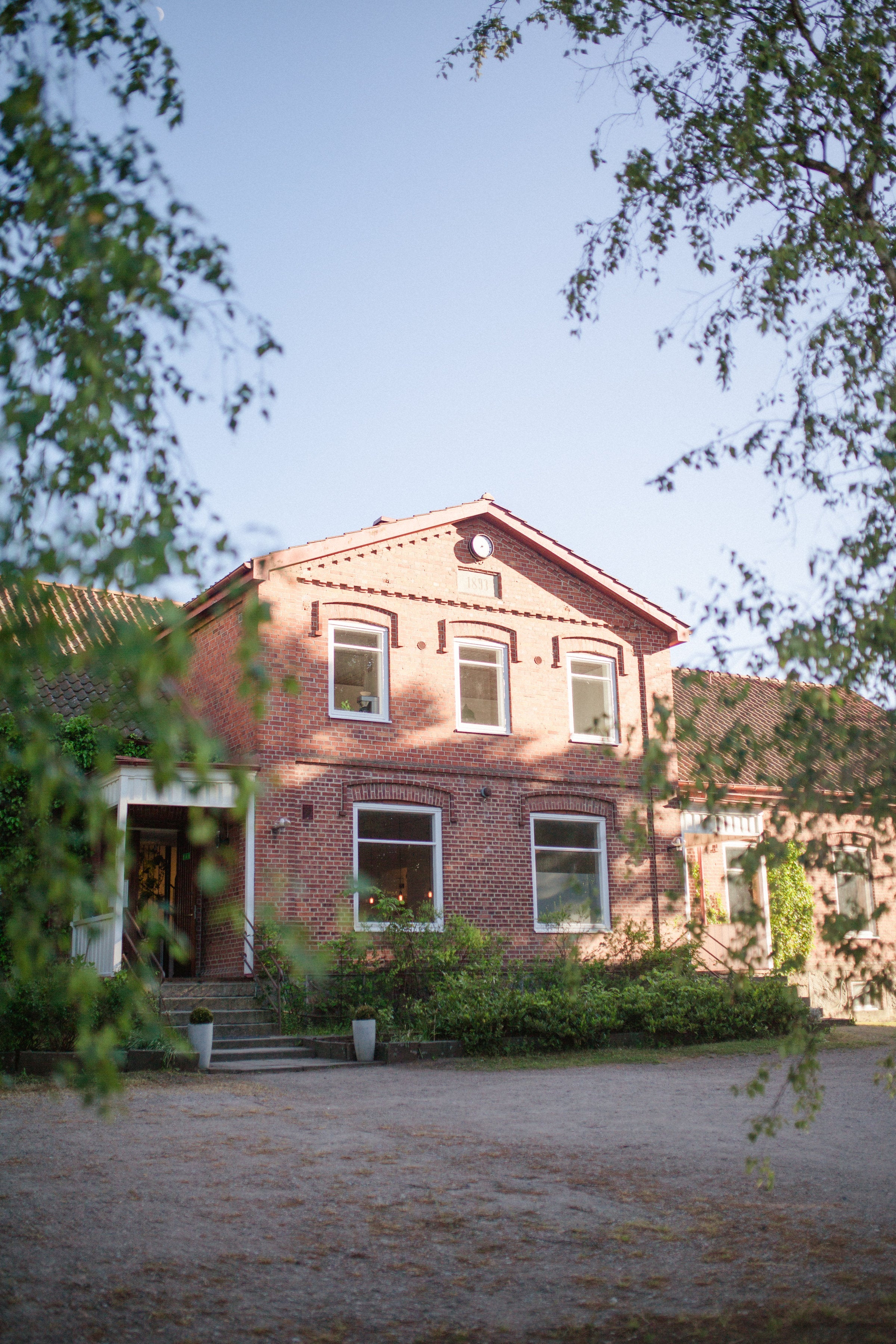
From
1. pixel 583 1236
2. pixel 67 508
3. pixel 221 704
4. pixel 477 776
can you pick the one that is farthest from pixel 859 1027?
pixel 67 508

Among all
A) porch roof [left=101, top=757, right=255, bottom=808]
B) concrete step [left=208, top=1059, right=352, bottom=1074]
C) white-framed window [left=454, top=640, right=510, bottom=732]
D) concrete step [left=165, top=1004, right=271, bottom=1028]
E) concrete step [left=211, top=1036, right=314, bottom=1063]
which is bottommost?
concrete step [left=208, top=1059, right=352, bottom=1074]

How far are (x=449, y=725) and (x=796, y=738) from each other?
47.2 ft

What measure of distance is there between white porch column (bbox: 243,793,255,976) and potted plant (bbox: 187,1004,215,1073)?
280 centimetres

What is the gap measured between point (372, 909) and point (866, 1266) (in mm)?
12610

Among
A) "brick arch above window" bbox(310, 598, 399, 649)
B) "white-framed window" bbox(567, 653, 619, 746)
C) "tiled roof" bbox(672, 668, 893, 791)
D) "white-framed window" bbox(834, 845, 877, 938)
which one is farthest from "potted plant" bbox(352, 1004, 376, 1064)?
"white-framed window" bbox(834, 845, 877, 938)

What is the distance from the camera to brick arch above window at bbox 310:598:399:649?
1797 centimetres

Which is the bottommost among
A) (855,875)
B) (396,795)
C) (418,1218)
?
(418,1218)

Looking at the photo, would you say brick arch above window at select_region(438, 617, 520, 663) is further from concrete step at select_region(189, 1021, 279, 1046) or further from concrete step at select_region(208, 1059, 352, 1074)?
concrete step at select_region(208, 1059, 352, 1074)

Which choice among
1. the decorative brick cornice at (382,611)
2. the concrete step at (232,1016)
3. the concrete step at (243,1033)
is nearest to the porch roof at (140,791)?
the concrete step at (232,1016)

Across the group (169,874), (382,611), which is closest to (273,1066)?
(169,874)

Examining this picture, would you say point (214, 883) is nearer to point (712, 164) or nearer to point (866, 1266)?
point (866, 1266)

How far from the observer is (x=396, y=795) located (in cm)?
1797

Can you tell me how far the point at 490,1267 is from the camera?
5.32 metres

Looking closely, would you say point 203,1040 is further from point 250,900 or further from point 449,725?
point 449,725
